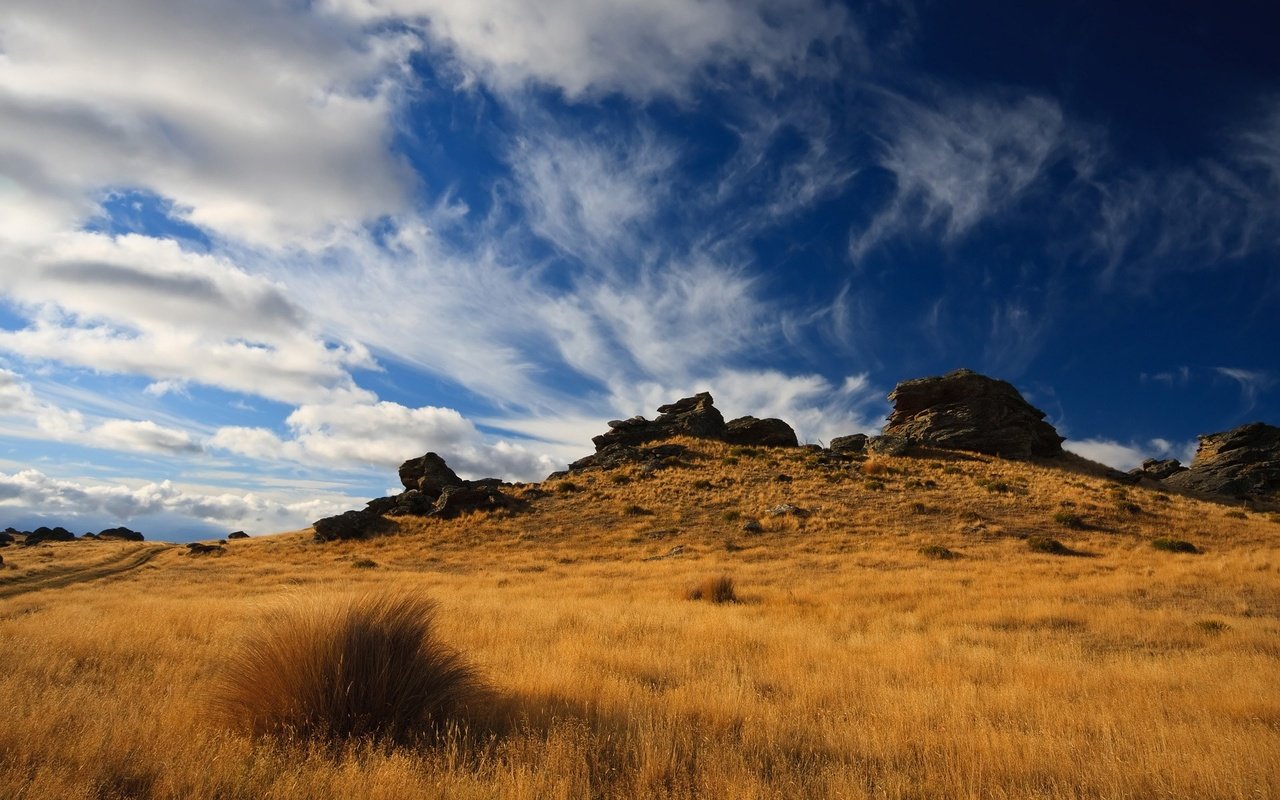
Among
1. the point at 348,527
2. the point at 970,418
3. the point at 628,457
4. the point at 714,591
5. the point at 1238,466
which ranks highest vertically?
the point at 970,418

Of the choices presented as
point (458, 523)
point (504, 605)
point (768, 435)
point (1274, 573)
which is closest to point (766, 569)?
point (504, 605)

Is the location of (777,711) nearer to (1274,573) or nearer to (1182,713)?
(1182,713)

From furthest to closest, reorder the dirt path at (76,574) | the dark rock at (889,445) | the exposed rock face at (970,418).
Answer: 1. the exposed rock face at (970,418)
2. the dark rock at (889,445)
3. the dirt path at (76,574)

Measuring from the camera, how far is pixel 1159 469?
59.1 meters

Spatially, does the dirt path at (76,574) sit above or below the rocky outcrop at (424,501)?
below

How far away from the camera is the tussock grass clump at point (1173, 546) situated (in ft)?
91.1

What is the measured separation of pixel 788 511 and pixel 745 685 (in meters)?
29.5

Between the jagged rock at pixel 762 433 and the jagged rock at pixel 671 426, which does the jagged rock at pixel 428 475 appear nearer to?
the jagged rock at pixel 671 426

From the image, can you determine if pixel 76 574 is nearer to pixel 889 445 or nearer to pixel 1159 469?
pixel 889 445

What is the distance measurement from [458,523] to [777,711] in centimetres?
3676

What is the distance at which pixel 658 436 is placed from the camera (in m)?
61.4

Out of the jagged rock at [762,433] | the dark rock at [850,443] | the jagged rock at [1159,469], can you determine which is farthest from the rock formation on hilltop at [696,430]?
the jagged rock at [1159,469]

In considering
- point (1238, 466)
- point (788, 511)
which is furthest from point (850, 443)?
point (1238, 466)

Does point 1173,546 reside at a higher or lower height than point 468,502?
lower
